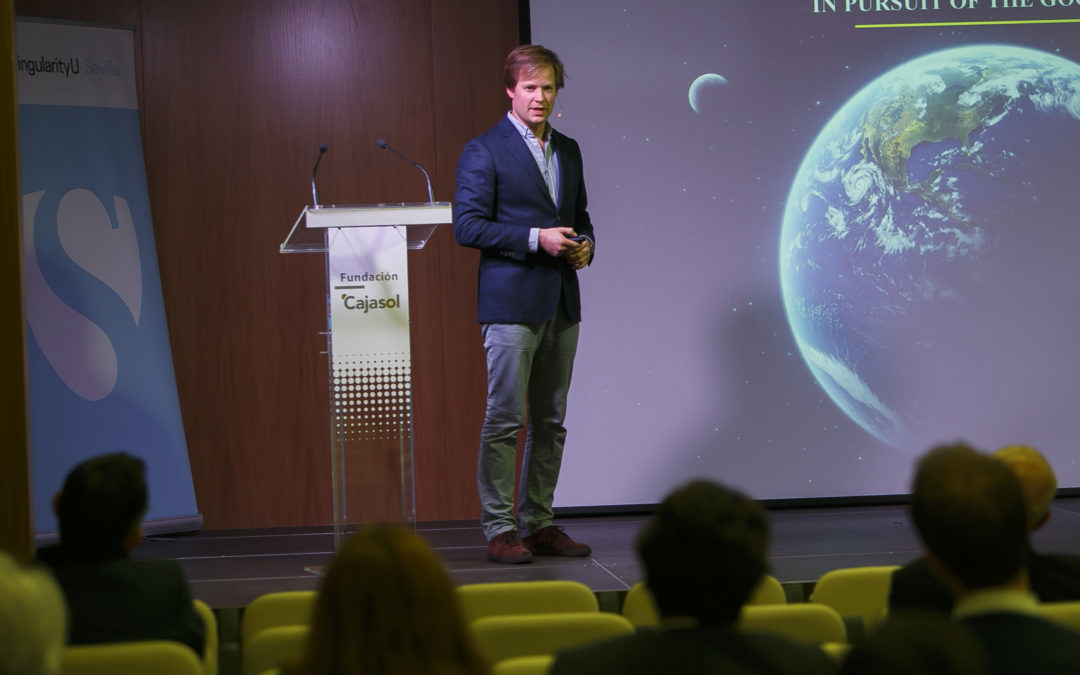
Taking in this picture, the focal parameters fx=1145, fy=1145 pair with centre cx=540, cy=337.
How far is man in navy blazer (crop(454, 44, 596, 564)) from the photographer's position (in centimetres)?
376

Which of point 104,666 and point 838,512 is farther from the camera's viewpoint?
point 838,512

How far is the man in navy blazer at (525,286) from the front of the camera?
3756 mm

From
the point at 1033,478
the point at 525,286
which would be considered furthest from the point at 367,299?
the point at 1033,478

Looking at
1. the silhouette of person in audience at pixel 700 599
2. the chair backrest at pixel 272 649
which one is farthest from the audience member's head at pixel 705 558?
the chair backrest at pixel 272 649

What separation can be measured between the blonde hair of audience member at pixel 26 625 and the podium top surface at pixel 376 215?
2344 millimetres

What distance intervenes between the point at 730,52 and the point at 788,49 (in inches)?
10.3

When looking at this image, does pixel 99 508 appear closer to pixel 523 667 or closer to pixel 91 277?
pixel 523 667

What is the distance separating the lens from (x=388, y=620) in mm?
1206

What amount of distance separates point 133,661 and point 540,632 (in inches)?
23.3

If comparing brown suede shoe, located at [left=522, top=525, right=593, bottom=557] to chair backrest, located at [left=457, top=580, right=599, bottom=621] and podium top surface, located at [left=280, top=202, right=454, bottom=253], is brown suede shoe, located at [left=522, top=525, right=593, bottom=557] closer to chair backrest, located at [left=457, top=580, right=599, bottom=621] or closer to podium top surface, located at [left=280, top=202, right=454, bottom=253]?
podium top surface, located at [left=280, top=202, right=454, bottom=253]

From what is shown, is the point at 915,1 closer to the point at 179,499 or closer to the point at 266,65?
the point at 266,65

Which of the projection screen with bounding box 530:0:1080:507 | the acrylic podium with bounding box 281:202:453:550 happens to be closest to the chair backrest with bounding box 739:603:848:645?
the acrylic podium with bounding box 281:202:453:550

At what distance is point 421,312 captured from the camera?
5.27 m

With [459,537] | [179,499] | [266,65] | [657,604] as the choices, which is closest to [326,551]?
[459,537]
